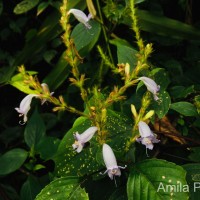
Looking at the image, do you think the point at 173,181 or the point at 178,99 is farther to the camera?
the point at 178,99

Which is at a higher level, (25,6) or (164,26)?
(25,6)

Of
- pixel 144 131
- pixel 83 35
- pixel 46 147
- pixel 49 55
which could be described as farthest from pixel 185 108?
pixel 49 55

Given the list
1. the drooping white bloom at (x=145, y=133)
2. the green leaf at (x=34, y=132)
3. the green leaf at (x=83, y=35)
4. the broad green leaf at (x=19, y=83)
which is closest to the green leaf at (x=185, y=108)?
the drooping white bloom at (x=145, y=133)

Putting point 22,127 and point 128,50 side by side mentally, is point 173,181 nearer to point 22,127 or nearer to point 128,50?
point 128,50

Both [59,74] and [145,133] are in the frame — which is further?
[59,74]

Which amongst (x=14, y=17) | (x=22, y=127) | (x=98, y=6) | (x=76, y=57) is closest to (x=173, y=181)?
(x=76, y=57)

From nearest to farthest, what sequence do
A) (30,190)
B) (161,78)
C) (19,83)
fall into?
1. (161,78)
2. (30,190)
3. (19,83)

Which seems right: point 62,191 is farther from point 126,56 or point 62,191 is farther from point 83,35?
point 83,35

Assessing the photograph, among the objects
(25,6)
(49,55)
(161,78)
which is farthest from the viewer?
(49,55)
